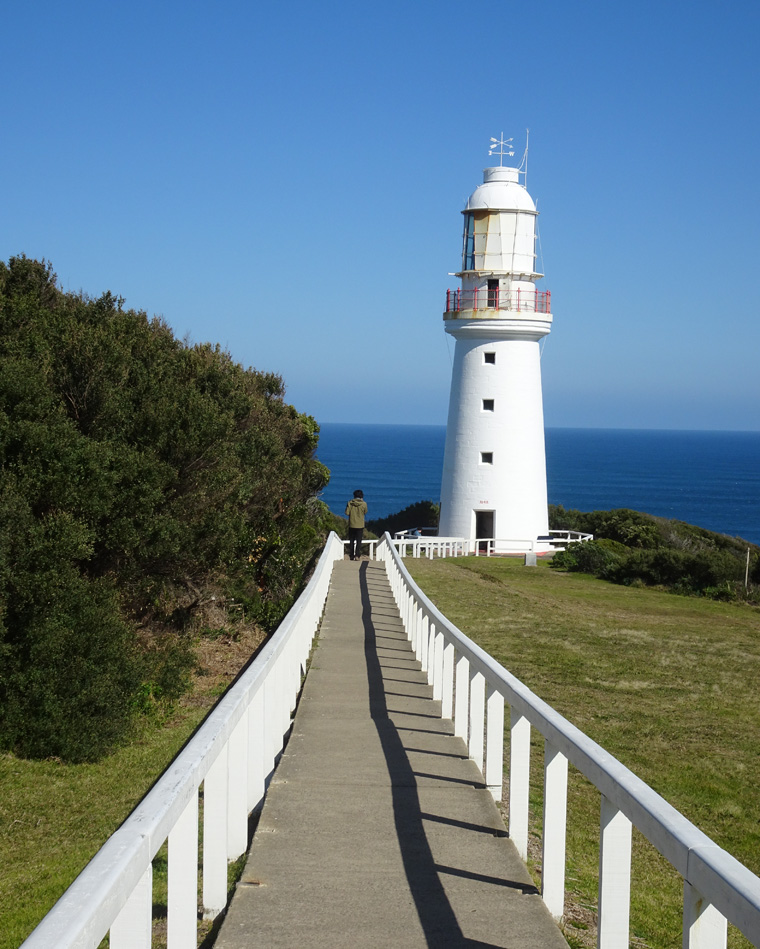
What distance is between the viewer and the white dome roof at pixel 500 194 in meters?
30.9

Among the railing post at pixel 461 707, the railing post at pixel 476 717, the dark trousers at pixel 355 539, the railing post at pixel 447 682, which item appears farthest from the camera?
the dark trousers at pixel 355 539

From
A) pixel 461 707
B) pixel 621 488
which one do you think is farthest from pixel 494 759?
pixel 621 488

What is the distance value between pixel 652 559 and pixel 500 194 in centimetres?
1289

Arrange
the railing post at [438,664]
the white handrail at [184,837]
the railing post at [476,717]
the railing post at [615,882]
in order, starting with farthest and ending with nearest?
the railing post at [438,664], the railing post at [476,717], the railing post at [615,882], the white handrail at [184,837]

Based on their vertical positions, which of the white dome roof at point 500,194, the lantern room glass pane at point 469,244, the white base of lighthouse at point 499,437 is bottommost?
the white base of lighthouse at point 499,437

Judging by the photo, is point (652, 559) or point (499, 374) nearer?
point (652, 559)

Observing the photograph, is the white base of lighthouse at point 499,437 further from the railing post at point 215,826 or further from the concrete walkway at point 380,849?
the railing post at point 215,826

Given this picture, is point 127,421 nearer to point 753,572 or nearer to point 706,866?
point 706,866

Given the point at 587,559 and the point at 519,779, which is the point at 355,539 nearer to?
the point at 587,559

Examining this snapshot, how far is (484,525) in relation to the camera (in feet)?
105

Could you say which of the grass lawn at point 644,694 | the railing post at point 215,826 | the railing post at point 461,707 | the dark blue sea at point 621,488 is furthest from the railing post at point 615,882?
the dark blue sea at point 621,488

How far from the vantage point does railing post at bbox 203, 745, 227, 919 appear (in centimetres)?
400

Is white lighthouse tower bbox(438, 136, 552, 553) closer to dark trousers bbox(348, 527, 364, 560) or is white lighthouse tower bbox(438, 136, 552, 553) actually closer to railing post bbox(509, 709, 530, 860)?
dark trousers bbox(348, 527, 364, 560)

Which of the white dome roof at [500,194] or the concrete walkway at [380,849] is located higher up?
the white dome roof at [500,194]
